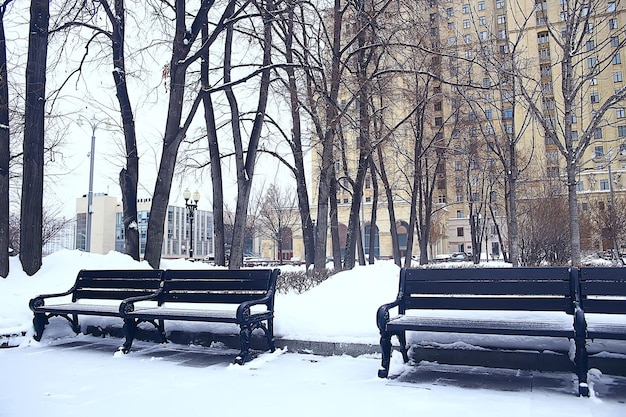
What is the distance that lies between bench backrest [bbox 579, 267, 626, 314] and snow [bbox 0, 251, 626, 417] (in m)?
0.45

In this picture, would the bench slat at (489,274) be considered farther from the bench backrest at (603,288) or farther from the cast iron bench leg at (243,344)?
the cast iron bench leg at (243,344)

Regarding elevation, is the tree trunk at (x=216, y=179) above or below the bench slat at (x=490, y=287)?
above

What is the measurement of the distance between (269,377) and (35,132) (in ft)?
23.2

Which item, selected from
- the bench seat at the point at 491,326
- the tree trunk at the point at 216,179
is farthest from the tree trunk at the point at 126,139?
the bench seat at the point at 491,326

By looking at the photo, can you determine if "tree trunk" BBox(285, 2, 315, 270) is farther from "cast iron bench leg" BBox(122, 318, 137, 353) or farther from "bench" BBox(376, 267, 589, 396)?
"bench" BBox(376, 267, 589, 396)

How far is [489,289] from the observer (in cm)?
545

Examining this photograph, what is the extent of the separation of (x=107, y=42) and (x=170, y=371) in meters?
10.3

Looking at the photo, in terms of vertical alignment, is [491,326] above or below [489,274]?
below

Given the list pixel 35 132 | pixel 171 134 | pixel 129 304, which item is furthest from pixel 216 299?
pixel 171 134

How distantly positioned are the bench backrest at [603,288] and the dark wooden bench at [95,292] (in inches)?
206

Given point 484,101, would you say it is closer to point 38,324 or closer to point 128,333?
point 128,333

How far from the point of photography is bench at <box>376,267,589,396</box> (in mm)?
4754

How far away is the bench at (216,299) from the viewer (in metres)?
5.99

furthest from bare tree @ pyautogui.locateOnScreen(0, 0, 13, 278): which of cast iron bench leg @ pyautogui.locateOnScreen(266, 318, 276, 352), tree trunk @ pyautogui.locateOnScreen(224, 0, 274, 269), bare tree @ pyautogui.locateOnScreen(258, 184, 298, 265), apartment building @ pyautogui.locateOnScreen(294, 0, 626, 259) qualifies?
bare tree @ pyautogui.locateOnScreen(258, 184, 298, 265)
